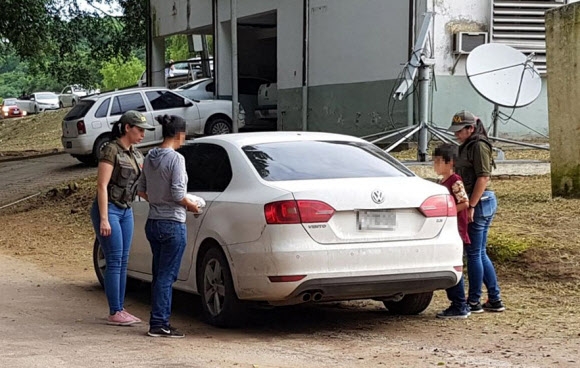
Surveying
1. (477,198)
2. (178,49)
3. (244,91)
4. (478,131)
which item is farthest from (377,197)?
(178,49)

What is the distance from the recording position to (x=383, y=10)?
70.7 ft

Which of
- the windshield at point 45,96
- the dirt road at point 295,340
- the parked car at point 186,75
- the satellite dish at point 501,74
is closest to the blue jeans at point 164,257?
Result: the dirt road at point 295,340

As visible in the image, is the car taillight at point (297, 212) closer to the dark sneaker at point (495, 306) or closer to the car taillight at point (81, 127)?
the dark sneaker at point (495, 306)

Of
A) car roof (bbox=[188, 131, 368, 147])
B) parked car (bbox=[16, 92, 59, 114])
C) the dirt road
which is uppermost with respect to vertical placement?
parked car (bbox=[16, 92, 59, 114])

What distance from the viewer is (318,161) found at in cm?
827

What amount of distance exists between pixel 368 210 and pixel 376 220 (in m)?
0.10

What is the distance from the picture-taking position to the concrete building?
67.4ft

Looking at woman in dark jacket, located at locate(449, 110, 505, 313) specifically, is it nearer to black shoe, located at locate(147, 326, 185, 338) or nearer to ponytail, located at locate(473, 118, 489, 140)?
ponytail, located at locate(473, 118, 489, 140)

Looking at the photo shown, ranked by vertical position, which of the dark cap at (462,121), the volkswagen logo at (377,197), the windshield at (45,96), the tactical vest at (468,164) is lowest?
the volkswagen logo at (377,197)

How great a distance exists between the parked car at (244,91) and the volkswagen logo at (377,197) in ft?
66.0

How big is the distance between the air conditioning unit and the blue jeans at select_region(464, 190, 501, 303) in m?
12.1

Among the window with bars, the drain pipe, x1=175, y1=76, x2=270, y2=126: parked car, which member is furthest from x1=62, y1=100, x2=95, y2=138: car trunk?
the window with bars

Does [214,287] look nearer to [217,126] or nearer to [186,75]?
[217,126]

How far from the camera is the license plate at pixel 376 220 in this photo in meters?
7.73
